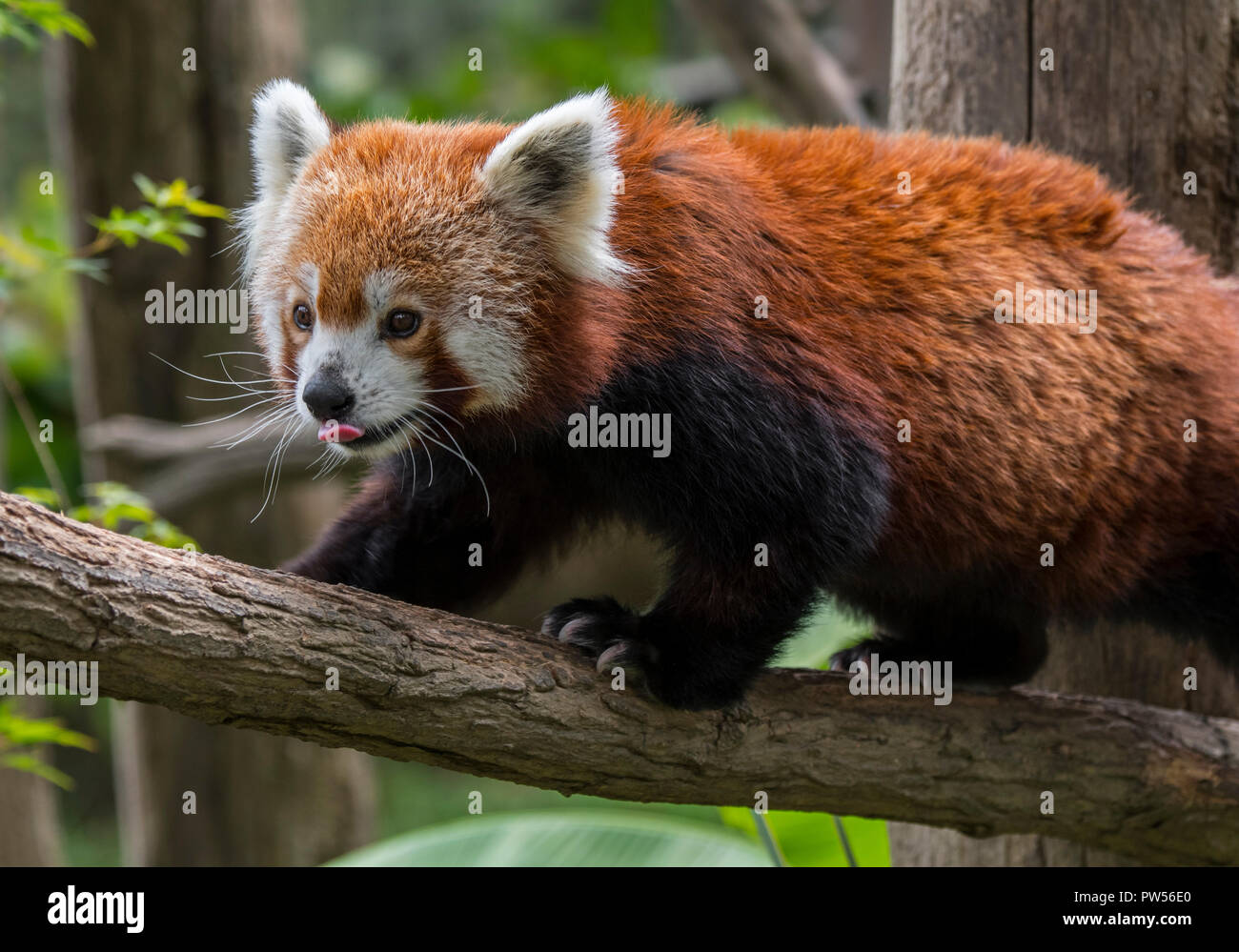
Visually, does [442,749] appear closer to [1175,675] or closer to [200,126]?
[1175,675]

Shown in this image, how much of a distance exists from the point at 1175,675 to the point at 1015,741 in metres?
0.94

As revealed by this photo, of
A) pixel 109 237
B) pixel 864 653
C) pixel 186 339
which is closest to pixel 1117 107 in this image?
pixel 864 653

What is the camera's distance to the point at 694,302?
9.70 feet

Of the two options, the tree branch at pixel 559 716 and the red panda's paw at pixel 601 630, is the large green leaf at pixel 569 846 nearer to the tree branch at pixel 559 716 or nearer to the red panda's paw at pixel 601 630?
the tree branch at pixel 559 716

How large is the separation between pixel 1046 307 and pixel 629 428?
1250 mm

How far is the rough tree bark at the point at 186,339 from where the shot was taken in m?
6.17

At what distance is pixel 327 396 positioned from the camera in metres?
2.67

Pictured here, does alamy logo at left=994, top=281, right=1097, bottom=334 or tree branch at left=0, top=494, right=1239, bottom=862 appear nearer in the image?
tree branch at left=0, top=494, right=1239, bottom=862

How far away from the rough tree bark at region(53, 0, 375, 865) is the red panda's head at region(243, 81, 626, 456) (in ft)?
10.3

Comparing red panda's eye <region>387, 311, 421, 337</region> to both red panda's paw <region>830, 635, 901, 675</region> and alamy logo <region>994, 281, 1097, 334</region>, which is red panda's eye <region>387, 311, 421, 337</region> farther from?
red panda's paw <region>830, 635, 901, 675</region>

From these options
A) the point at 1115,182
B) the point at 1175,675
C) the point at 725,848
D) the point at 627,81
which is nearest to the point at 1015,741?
the point at 1175,675

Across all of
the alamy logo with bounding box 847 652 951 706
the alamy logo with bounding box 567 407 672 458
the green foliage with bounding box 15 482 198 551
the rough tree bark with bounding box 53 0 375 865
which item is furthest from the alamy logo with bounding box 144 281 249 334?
the alamy logo with bounding box 847 652 951 706

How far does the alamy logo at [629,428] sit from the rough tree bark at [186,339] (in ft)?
11.3

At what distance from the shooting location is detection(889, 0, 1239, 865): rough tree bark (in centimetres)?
395
